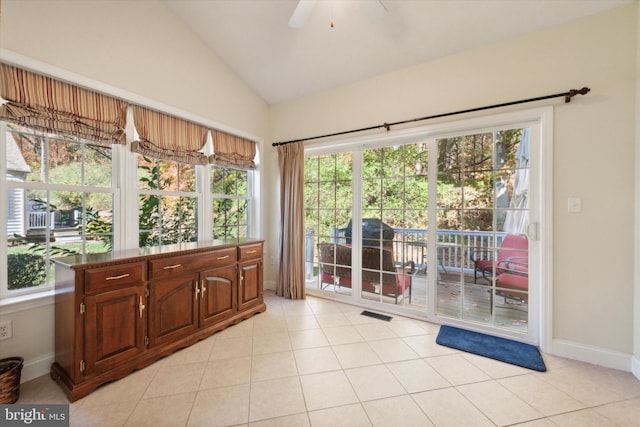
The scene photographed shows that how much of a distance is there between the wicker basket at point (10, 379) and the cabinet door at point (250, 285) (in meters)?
1.56

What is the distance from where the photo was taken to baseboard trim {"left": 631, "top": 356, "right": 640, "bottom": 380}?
1878mm

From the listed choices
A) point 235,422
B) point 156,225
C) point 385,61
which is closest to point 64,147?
point 156,225

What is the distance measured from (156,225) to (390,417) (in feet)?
8.67

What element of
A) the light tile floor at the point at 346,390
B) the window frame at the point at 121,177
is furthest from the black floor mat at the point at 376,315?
the window frame at the point at 121,177

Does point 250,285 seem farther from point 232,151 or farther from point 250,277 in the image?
point 232,151

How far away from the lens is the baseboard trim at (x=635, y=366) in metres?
1.88

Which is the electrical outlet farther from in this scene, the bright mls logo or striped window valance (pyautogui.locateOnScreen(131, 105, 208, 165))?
striped window valance (pyautogui.locateOnScreen(131, 105, 208, 165))

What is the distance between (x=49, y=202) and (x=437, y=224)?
3.47 m

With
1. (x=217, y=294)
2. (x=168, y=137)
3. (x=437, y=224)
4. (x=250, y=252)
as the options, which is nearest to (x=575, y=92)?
(x=437, y=224)

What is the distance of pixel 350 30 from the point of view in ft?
8.41

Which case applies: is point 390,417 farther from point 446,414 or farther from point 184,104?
point 184,104

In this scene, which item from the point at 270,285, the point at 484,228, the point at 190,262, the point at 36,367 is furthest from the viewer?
the point at 270,285

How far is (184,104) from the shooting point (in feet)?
9.17

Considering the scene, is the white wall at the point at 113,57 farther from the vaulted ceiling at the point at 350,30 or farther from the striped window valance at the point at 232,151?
the vaulted ceiling at the point at 350,30
